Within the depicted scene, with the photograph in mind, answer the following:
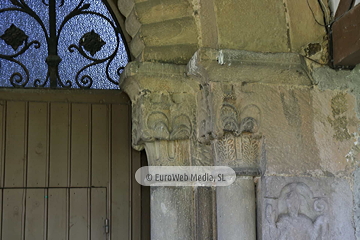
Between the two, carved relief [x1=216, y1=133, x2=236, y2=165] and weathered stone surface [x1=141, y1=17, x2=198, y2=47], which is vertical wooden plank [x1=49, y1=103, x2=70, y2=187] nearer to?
weathered stone surface [x1=141, y1=17, x2=198, y2=47]

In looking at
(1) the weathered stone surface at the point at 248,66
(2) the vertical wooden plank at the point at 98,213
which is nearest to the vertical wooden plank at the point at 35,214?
(2) the vertical wooden plank at the point at 98,213

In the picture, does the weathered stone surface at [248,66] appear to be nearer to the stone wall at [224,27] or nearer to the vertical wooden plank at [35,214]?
the stone wall at [224,27]

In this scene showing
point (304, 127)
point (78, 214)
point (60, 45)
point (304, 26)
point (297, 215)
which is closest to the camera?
point (297, 215)

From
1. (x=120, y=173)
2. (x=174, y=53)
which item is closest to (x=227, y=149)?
(x=174, y=53)

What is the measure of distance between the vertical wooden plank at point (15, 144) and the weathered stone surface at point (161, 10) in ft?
2.73

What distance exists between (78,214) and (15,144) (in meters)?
0.51

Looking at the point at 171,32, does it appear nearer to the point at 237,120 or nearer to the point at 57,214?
the point at 237,120

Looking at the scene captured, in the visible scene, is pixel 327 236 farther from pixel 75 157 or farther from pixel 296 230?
pixel 75 157

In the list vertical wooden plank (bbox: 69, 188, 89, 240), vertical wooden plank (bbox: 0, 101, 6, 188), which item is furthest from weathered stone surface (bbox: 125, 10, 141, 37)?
vertical wooden plank (bbox: 69, 188, 89, 240)

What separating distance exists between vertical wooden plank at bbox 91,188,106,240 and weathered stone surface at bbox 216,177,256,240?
0.72 metres

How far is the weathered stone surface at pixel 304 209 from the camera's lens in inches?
88.0

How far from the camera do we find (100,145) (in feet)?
9.12

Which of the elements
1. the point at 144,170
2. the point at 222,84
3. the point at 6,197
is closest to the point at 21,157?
the point at 6,197

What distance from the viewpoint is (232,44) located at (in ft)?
7.76
